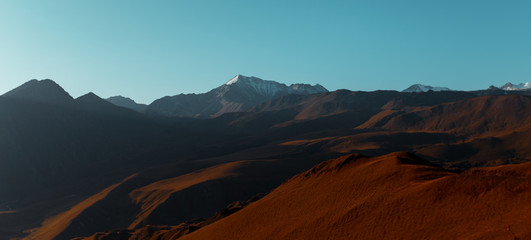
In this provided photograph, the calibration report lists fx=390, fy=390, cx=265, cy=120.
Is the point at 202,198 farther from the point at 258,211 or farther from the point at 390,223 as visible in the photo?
the point at 390,223

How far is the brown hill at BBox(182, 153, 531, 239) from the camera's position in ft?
85.5

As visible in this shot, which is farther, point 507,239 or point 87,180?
point 87,180

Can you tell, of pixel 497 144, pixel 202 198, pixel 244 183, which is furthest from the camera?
pixel 497 144

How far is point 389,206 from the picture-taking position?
108 ft

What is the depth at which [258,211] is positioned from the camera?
154 feet

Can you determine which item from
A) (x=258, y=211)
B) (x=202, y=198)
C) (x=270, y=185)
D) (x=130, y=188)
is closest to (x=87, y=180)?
(x=130, y=188)

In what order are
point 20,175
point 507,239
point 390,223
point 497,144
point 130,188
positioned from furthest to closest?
point 20,175 → point 497,144 → point 130,188 → point 390,223 → point 507,239

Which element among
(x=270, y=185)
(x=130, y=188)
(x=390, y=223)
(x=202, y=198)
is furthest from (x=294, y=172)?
(x=390, y=223)

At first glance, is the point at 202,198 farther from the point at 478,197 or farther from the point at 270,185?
the point at 478,197

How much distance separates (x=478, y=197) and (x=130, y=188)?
13535 cm

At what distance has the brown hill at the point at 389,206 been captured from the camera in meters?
26.0

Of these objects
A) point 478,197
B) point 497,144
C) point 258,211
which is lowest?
point 497,144

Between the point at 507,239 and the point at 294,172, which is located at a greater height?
the point at 507,239

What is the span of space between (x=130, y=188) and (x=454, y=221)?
135m
